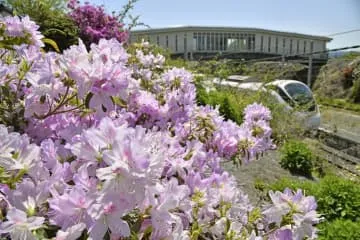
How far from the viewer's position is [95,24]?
20.0 ft

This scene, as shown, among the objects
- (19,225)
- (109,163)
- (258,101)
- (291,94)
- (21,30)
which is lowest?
(291,94)

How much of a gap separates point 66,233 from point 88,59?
41cm

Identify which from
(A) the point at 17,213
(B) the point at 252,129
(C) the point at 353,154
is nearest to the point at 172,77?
(B) the point at 252,129

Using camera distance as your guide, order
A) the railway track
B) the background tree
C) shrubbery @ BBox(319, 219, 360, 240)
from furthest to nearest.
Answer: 1. the railway track
2. the background tree
3. shrubbery @ BBox(319, 219, 360, 240)

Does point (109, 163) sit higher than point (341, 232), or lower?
higher

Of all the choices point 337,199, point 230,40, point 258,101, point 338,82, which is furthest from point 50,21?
point 230,40

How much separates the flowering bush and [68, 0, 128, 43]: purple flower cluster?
15.0ft

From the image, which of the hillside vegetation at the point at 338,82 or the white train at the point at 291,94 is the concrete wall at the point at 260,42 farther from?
the white train at the point at 291,94

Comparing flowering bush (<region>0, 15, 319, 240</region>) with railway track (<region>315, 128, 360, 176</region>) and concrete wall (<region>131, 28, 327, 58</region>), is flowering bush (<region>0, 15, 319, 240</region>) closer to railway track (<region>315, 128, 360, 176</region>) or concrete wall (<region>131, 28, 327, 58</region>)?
railway track (<region>315, 128, 360, 176</region>)

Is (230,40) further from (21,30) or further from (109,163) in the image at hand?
(109,163)

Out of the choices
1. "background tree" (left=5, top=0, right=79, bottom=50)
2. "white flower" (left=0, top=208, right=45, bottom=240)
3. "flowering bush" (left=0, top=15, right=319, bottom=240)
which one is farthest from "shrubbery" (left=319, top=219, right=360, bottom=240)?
"background tree" (left=5, top=0, right=79, bottom=50)

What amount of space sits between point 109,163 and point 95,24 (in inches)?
223

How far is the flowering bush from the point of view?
28.6 inches

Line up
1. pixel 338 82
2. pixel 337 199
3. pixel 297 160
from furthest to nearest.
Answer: pixel 338 82 → pixel 297 160 → pixel 337 199
